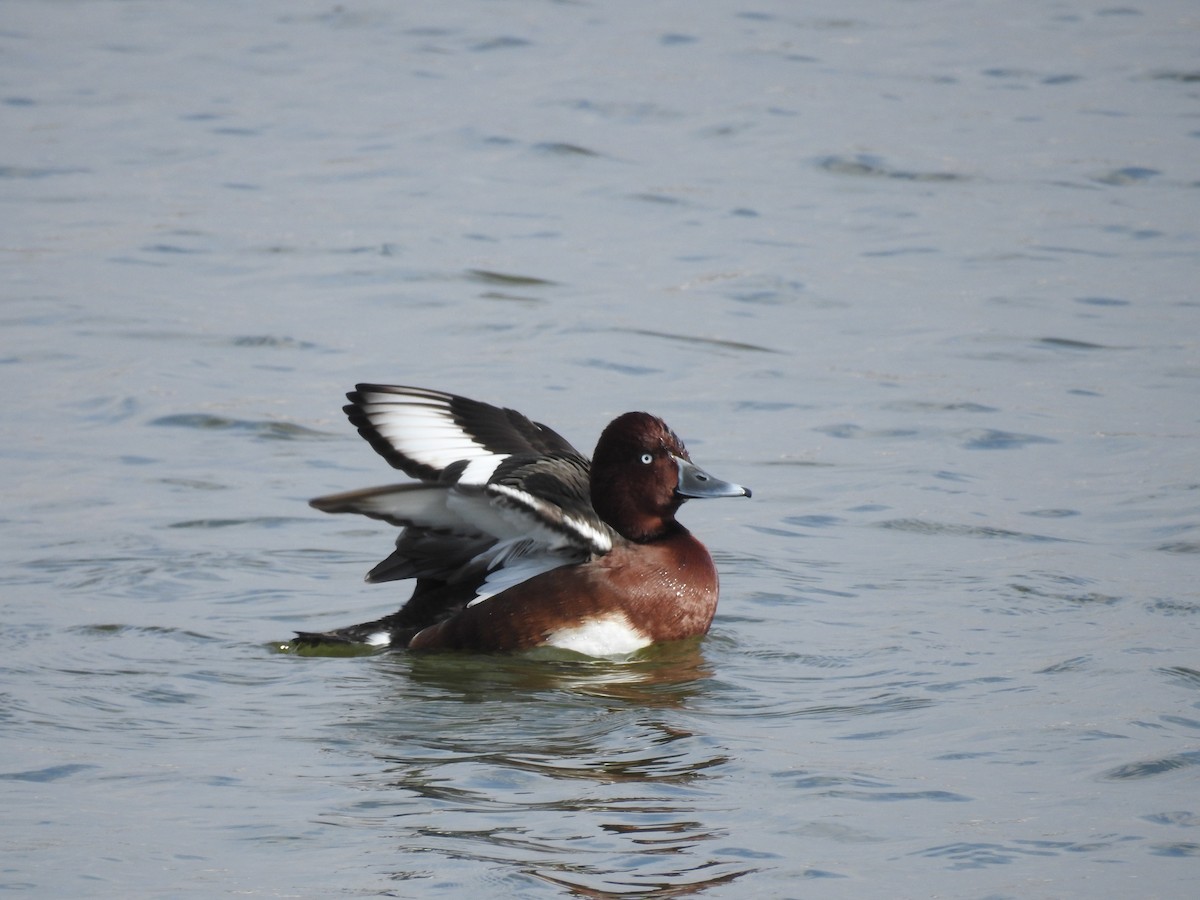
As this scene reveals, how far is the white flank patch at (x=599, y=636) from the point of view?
7398 millimetres

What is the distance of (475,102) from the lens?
18016 millimetres

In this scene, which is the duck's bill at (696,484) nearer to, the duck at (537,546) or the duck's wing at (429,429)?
the duck at (537,546)

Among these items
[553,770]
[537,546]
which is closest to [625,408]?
[537,546]

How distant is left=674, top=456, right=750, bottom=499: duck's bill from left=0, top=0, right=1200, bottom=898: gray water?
0.59m

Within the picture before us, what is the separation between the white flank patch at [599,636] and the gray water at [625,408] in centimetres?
12

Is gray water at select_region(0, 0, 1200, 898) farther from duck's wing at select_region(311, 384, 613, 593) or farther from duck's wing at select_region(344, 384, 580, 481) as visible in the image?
duck's wing at select_region(344, 384, 580, 481)

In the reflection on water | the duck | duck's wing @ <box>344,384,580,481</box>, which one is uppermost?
duck's wing @ <box>344,384,580,481</box>

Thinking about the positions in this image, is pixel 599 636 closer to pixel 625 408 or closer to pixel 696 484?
pixel 696 484

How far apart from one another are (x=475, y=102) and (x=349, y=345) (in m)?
6.79

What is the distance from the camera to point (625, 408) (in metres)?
10.8

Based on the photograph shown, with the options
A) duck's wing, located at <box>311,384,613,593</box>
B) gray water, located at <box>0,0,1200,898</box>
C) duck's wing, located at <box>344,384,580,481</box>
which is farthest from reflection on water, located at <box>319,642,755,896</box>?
duck's wing, located at <box>344,384,580,481</box>

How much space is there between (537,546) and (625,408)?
134 inches

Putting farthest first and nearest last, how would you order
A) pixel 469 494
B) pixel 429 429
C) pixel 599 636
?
pixel 429 429 < pixel 599 636 < pixel 469 494

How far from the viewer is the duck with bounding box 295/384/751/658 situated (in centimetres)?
734
